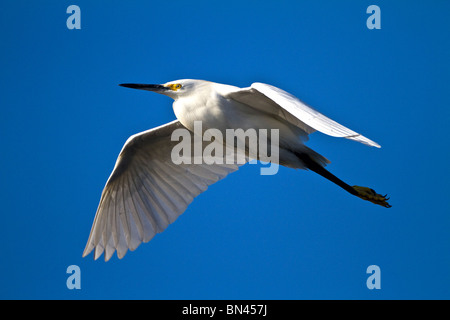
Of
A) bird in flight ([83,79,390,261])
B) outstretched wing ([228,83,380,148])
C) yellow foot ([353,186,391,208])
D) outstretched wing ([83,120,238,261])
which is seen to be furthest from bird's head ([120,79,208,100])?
yellow foot ([353,186,391,208])

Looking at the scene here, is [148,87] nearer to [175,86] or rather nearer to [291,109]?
[175,86]

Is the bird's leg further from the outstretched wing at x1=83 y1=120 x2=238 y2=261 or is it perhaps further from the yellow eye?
the yellow eye

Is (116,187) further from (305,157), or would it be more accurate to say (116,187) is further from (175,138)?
(305,157)

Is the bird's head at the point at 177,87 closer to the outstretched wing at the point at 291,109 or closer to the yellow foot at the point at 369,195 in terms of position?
the outstretched wing at the point at 291,109

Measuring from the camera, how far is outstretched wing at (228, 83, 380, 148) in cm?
423

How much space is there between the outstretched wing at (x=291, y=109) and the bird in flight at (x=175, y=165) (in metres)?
0.01

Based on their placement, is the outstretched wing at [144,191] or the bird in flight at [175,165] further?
the outstretched wing at [144,191]

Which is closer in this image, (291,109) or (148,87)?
(291,109)

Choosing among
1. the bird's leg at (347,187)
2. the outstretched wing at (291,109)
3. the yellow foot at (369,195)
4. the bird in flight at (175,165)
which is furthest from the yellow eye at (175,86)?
the yellow foot at (369,195)

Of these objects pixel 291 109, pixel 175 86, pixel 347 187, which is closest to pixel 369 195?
pixel 347 187

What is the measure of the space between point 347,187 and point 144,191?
7.97 feet

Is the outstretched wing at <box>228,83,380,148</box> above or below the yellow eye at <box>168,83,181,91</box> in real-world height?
below

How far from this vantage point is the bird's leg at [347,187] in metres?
6.21

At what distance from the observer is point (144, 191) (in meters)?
7.23
